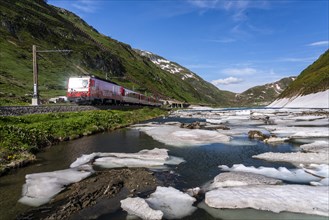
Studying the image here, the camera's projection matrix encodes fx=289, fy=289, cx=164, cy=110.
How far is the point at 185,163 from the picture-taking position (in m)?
20.4

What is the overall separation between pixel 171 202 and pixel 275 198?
174 inches

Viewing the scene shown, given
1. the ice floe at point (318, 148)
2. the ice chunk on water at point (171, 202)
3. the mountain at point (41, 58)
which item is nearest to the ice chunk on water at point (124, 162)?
the ice chunk on water at point (171, 202)

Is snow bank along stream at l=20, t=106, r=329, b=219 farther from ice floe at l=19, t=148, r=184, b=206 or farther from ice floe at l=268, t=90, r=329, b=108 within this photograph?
ice floe at l=268, t=90, r=329, b=108

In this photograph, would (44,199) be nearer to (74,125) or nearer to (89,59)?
(74,125)

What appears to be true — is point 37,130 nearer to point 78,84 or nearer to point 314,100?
point 78,84

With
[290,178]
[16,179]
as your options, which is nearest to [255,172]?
[290,178]

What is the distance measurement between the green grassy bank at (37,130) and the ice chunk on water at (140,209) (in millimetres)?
9949

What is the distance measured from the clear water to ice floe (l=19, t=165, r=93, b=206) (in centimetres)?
46

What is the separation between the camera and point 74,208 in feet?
39.8

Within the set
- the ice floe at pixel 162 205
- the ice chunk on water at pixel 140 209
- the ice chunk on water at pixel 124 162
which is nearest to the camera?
the ice chunk on water at pixel 140 209

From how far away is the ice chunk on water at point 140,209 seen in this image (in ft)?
36.6

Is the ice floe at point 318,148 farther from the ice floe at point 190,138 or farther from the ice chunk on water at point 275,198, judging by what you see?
the ice chunk on water at point 275,198

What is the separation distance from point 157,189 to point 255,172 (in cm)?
620

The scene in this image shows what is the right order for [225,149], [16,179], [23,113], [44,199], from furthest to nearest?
[23,113] < [225,149] < [16,179] < [44,199]
